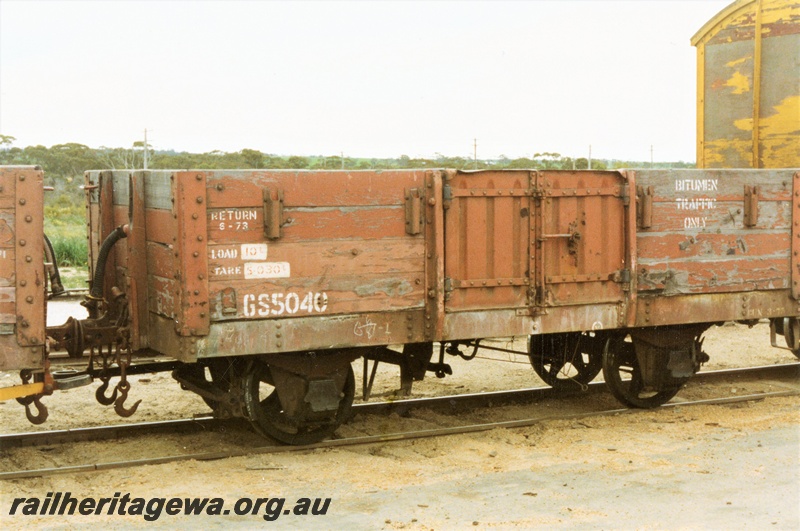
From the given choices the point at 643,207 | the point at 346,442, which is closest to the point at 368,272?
the point at 346,442

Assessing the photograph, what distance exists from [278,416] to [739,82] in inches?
344

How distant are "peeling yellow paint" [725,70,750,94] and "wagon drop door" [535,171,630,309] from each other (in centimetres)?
572

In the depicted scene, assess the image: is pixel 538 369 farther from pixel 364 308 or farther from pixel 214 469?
pixel 214 469

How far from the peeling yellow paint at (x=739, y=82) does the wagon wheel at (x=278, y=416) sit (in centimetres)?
811

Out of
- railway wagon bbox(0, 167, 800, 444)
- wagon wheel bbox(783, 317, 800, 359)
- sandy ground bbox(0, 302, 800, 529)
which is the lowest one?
sandy ground bbox(0, 302, 800, 529)

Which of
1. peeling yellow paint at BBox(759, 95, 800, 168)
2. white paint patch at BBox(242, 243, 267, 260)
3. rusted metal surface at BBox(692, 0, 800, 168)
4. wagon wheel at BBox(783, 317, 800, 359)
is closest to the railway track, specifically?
wagon wheel at BBox(783, 317, 800, 359)

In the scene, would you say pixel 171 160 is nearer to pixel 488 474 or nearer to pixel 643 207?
pixel 643 207

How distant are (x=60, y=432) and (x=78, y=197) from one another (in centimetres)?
3317

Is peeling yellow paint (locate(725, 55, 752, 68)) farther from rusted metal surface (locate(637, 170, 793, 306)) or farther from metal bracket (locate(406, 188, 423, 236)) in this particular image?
metal bracket (locate(406, 188, 423, 236))

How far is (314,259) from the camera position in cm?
745

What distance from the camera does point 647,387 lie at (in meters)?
9.41

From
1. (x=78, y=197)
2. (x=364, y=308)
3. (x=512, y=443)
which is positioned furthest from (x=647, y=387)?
(x=78, y=197)

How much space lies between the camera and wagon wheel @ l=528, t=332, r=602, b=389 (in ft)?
32.2

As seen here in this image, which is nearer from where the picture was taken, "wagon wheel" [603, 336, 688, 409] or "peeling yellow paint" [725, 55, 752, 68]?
"wagon wheel" [603, 336, 688, 409]
